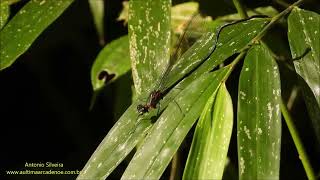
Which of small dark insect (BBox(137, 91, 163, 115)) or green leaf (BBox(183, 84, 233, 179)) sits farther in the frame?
small dark insect (BBox(137, 91, 163, 115))

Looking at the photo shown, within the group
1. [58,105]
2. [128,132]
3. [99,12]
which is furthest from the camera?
[58,105]

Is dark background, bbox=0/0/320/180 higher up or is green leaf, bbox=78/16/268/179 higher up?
green leaf, bbox=78/16/268/179

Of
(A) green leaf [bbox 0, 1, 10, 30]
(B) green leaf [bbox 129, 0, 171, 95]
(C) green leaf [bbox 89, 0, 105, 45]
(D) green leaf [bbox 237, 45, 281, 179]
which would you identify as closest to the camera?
(D) green leaf [bbox 237, 45, 281, 179]

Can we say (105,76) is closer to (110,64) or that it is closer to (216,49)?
(110,64)

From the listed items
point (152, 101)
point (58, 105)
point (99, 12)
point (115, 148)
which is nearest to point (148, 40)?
point (152, 101)

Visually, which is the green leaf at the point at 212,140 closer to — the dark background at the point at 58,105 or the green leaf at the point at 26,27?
the green leaf at the point at 26,27

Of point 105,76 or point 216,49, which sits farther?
point 105,76

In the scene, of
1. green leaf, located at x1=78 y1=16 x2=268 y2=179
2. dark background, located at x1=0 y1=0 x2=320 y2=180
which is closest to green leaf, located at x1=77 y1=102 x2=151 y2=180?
green leaf, located at x1=78 y1=16 x2=268 y2=179

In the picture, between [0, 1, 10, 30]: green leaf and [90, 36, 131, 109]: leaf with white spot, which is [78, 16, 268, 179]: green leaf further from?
[0, 1, 10, 30]: green leaf
